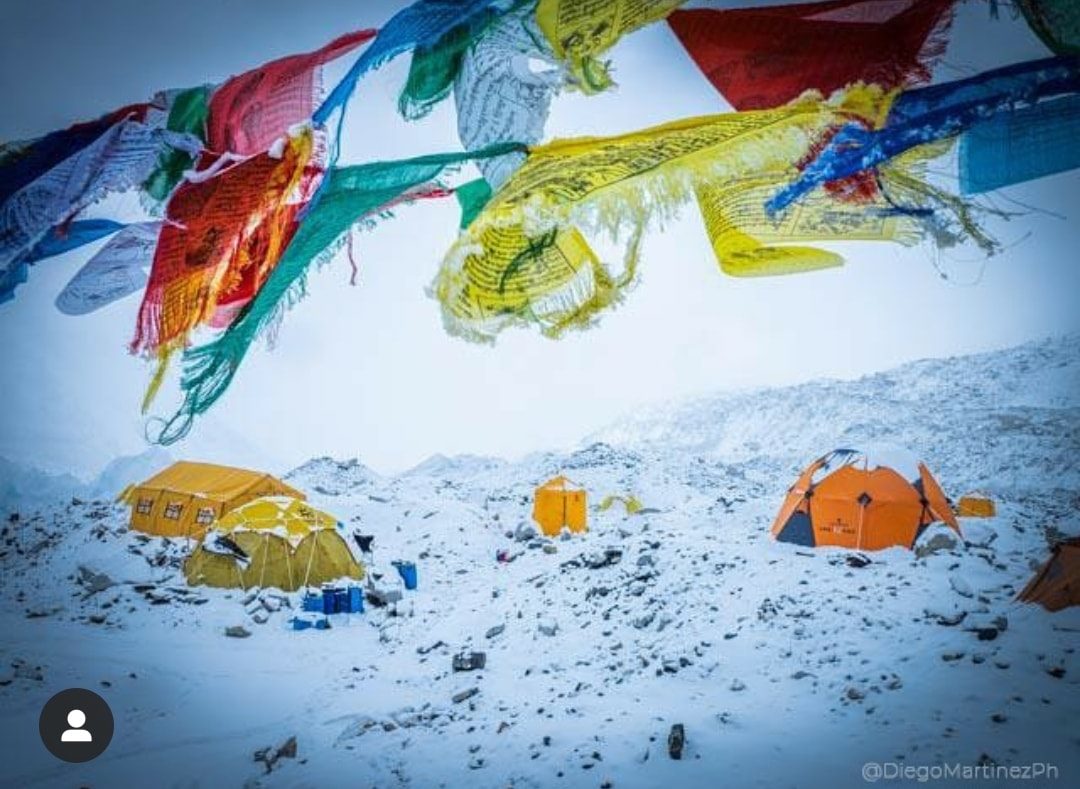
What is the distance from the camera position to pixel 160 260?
322 cm

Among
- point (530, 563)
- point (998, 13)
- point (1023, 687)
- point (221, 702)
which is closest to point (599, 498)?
point (530, 563)

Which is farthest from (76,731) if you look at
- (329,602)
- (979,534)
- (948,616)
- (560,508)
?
(560,508)

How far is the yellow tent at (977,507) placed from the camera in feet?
18.2

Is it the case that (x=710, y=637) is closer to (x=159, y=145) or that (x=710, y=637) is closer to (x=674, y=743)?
(x=674, y=743)

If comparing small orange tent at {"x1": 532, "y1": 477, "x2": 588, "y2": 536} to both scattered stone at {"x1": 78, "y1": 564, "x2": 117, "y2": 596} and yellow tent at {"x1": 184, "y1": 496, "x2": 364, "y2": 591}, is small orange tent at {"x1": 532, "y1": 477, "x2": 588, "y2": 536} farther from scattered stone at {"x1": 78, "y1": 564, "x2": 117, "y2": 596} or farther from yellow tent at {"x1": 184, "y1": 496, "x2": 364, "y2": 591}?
scattered stone at {"x1": 78, "y1": 564, "x2": 117, "y2": 596}

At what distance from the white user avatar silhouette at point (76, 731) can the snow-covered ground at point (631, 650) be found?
0.11 meters

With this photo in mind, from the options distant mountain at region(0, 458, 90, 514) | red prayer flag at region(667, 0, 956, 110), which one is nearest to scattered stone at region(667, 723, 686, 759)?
red prayer flag at region(667, 0, 956, 110)

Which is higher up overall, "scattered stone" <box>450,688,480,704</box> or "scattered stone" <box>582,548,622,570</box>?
"scattered stone" <box>582,548,622,570</box>

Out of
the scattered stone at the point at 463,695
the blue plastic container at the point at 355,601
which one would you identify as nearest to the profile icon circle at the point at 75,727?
the scattered stone at the point at 463,695

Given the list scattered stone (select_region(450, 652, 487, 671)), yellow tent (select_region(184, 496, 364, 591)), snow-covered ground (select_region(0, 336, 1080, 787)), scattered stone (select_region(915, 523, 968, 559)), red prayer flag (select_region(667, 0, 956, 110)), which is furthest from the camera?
yellow tent (select_region(184, 496, 364, 591))

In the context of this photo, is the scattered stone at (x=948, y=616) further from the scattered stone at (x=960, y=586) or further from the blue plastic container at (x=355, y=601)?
the blue plastic container at (x=355, y=601)

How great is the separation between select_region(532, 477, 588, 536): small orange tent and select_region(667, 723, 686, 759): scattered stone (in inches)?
219

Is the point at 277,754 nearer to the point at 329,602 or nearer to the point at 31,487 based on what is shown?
the point at 329,602

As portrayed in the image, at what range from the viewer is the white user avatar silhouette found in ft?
10.0
